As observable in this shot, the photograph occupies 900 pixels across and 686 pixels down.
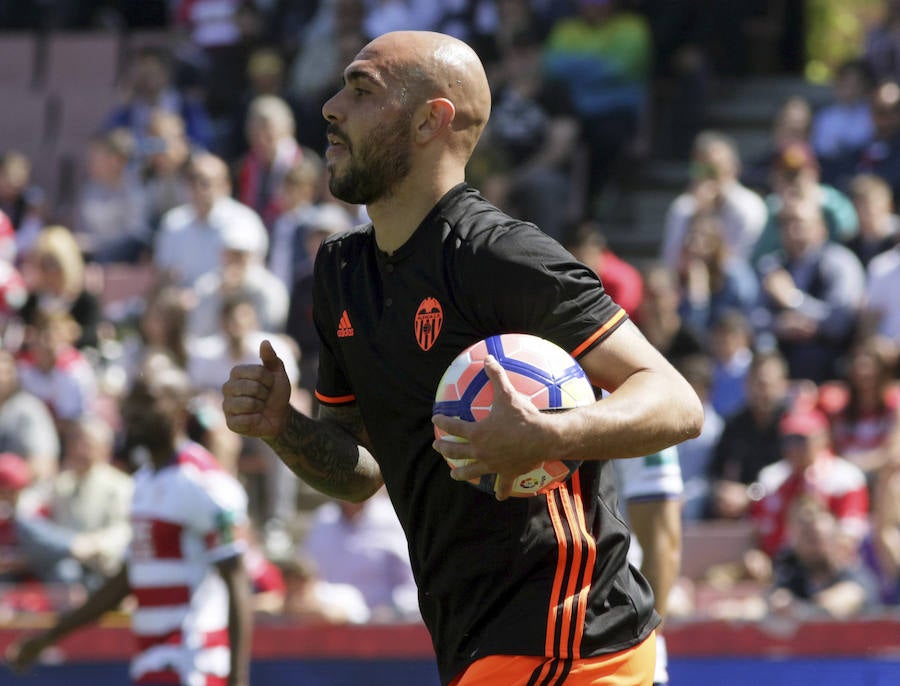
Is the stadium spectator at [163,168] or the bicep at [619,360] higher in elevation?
the bicep at [619,360]

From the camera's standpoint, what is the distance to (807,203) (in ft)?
36.1

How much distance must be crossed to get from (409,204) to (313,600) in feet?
17.1

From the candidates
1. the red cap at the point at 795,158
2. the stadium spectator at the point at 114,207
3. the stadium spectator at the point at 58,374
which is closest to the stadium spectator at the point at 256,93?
the stadium spectator at the point at 114,207

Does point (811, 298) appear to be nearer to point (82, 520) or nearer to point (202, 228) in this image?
point (202, 228)

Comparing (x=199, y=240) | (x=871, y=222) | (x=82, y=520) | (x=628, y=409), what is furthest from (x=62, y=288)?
(x=628, y=409)

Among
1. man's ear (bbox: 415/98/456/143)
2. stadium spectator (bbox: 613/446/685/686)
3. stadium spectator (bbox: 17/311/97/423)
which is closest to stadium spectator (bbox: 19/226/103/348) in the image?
stadium spectator (bbox: 17/311/97/423)

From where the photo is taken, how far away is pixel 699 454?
10.1 meters

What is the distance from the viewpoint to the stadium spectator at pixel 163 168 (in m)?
13.6

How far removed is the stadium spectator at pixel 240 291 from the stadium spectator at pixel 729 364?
10.3 ft

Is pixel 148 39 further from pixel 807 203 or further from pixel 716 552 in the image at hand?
pixel 716 552

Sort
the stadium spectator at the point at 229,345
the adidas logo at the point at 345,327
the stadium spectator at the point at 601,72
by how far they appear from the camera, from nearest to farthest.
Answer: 1. the adidas logo at the point at 345,327
2. the stadium spectator at the point at 229,345
3. the stadium spectator at the point at 601,72

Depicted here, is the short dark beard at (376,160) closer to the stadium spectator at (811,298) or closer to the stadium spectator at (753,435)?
the stadium spectator at (753,435)

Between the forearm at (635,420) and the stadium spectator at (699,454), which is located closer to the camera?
the forearm at (635,420)

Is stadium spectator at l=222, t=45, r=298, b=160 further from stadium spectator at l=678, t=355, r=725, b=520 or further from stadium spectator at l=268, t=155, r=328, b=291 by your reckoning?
stadium spectator at l=678, t=355, r=725, b=520
